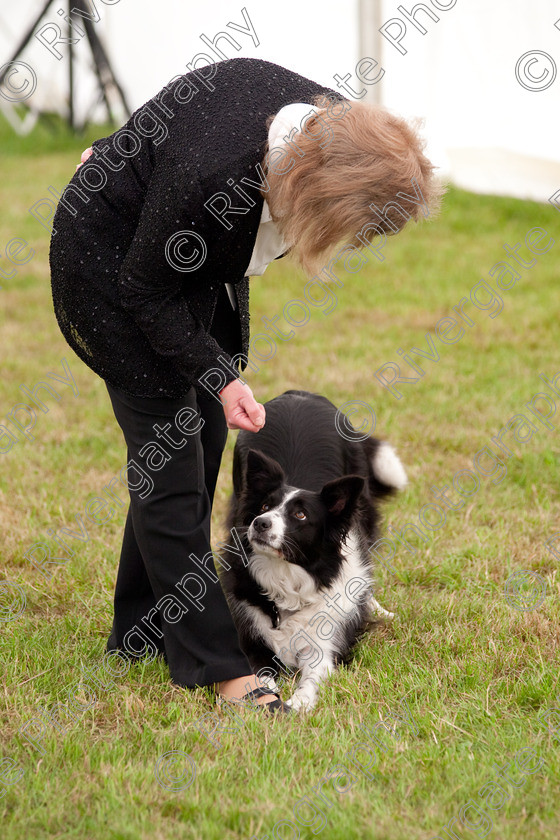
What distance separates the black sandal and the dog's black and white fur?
0.06 meters

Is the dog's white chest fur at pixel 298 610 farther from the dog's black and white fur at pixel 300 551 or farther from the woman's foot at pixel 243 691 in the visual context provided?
the woman's foot at pixel 243 691

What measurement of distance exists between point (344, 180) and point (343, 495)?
3.50 ft

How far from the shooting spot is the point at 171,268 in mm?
2168

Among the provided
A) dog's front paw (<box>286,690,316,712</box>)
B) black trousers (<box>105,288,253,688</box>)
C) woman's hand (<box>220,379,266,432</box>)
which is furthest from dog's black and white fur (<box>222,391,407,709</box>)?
woman's hand (<box>220,379,266,432</box>)

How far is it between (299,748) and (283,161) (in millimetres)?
1475

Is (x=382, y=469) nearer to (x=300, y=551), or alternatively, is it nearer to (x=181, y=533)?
(x=300, y=551)

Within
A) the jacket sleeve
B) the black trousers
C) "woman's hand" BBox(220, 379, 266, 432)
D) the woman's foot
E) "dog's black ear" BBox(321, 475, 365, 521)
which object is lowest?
the woman's foot

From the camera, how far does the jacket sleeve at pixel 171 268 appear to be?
209cm

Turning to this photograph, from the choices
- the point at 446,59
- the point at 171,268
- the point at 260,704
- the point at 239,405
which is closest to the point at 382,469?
the point at 260,704

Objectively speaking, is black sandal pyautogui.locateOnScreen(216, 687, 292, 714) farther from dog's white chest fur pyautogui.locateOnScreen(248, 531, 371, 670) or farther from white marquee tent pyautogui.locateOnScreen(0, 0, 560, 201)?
white marquee tent pyautogui.locateOnScreen(0, 0, 560, 201)

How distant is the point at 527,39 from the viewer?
23.9ft

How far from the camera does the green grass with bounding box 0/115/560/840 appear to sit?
2.03 metres

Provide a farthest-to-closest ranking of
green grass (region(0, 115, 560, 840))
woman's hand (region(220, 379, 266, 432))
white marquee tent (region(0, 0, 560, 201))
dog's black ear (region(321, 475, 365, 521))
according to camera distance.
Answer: white marquee tent (region(0, 0, 560, 201)) < dog's black ear (region(321, 475, 365, 521)) < woman's hand (region(220, 379, 266, 432)) < green grass (region(0, 115, 560, 840))

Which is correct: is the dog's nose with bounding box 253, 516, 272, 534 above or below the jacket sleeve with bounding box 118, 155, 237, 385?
below
